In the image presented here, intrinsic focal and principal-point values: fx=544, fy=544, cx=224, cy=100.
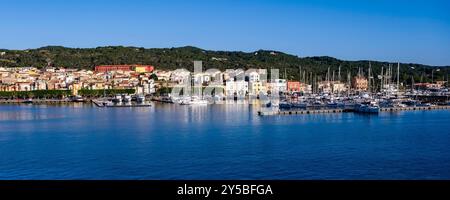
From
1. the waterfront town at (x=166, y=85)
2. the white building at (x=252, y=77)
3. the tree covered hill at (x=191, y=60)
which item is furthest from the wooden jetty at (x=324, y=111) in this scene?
the tree covered hill at (x=191, y=60)

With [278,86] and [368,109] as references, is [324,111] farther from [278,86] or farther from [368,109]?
[278,86]

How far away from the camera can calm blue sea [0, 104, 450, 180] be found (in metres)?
5.34

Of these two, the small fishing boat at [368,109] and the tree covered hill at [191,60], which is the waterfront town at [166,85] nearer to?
the tree covered hill at [191,60]

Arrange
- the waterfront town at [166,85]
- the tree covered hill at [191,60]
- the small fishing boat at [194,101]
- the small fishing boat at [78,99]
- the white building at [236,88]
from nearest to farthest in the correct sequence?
the small fishing boat at [194,101] < the waterfront town at [166,85] < the small fishing boat at [78,99] < the white building at [236,88] < the tree covered hill at [191,60]

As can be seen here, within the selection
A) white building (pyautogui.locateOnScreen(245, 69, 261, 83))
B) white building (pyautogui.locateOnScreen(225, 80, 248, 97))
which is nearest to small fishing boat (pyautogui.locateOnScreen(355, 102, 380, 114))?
white building (pyautogui.locateOnScreen(225, 80, 248, 97))

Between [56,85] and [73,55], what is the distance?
36.7 ft

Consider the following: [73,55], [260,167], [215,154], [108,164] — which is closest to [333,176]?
[260,167]

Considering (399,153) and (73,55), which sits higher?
(73,55)

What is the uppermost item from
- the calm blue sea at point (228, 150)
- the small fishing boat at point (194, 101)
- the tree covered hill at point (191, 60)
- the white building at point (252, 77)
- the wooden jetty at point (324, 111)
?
the tree covered hill at point (191, 60)

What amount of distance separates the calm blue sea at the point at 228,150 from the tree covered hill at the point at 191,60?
68.4 feet

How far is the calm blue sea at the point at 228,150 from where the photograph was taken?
210 inches

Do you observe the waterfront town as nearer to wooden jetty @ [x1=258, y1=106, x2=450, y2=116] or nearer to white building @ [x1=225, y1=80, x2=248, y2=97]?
white building @ [x1=225, y1=80, x2=248, y2=97]

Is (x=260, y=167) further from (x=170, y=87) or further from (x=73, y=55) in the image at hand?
(x=73, y=55)

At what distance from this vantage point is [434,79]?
31.6 meters
